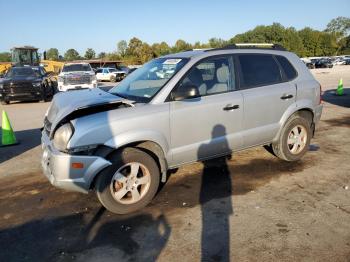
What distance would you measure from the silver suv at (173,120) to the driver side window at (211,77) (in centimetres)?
1

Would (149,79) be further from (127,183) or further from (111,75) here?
(111,75)

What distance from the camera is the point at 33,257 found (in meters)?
3.46

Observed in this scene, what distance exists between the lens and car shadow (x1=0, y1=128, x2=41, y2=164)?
7.31 m

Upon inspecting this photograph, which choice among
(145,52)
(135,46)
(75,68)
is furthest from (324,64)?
(75,68)

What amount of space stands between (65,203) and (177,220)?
1585 mm

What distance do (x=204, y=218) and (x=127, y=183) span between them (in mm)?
1021

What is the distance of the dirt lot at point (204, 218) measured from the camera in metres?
3.47

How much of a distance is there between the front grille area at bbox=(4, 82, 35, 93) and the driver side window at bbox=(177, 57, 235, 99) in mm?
14031

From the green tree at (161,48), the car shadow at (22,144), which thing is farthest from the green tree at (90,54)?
the car shadow at (22,144)

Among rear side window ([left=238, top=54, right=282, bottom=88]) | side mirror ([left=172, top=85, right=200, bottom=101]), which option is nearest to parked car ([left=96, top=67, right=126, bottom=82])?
rear side window ([left=238, top=54, right=282, bottom=88])

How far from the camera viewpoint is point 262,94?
5.36m

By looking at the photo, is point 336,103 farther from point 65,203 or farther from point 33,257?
point 33,257


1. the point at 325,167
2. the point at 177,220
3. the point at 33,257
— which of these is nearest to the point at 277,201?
the point at 177,220

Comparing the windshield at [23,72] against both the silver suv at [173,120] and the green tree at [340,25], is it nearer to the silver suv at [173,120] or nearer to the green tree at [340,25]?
the silver suv at [173,120]
